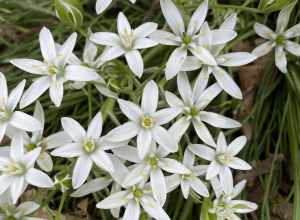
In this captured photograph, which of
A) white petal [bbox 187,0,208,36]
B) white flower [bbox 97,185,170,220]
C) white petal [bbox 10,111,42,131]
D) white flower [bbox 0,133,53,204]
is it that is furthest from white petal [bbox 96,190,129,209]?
white petal [bbox 187,0,208,36]

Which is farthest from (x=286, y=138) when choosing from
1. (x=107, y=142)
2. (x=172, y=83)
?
(x=107, y=142)

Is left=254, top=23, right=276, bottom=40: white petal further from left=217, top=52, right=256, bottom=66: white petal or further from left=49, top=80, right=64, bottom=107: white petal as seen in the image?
left=49, top=80, right=64, bottom=107: white petal

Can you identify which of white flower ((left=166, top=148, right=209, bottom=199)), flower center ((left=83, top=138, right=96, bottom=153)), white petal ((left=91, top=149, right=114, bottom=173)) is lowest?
white flower ((left=166, top=148, right=209, bottom=199))

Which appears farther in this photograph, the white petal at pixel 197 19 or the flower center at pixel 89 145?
the white petal at pixel 197 19

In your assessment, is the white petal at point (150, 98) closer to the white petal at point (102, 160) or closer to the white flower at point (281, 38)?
the white petal at point (102, 160)

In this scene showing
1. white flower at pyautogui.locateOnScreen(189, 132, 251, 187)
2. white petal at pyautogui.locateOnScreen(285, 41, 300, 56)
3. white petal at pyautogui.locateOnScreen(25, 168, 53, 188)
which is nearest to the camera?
white petal at pyautogui.locateOnScreen(25, 168, 53, 188)

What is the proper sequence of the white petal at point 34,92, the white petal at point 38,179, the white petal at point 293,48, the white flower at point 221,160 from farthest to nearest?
the white petal at point 293,48 < the white flower at point 221,160 < the white petal at point 34,92 < the white petal at point 38,179

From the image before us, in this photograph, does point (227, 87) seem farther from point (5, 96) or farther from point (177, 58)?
point (5, 96)

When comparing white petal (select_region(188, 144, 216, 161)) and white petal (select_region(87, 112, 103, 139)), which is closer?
white petal (select_region(87, 112, 103, 139))

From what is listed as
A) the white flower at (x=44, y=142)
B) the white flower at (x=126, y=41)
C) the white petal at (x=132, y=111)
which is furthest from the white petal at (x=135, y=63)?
the white flower at (x=44, y=142)
